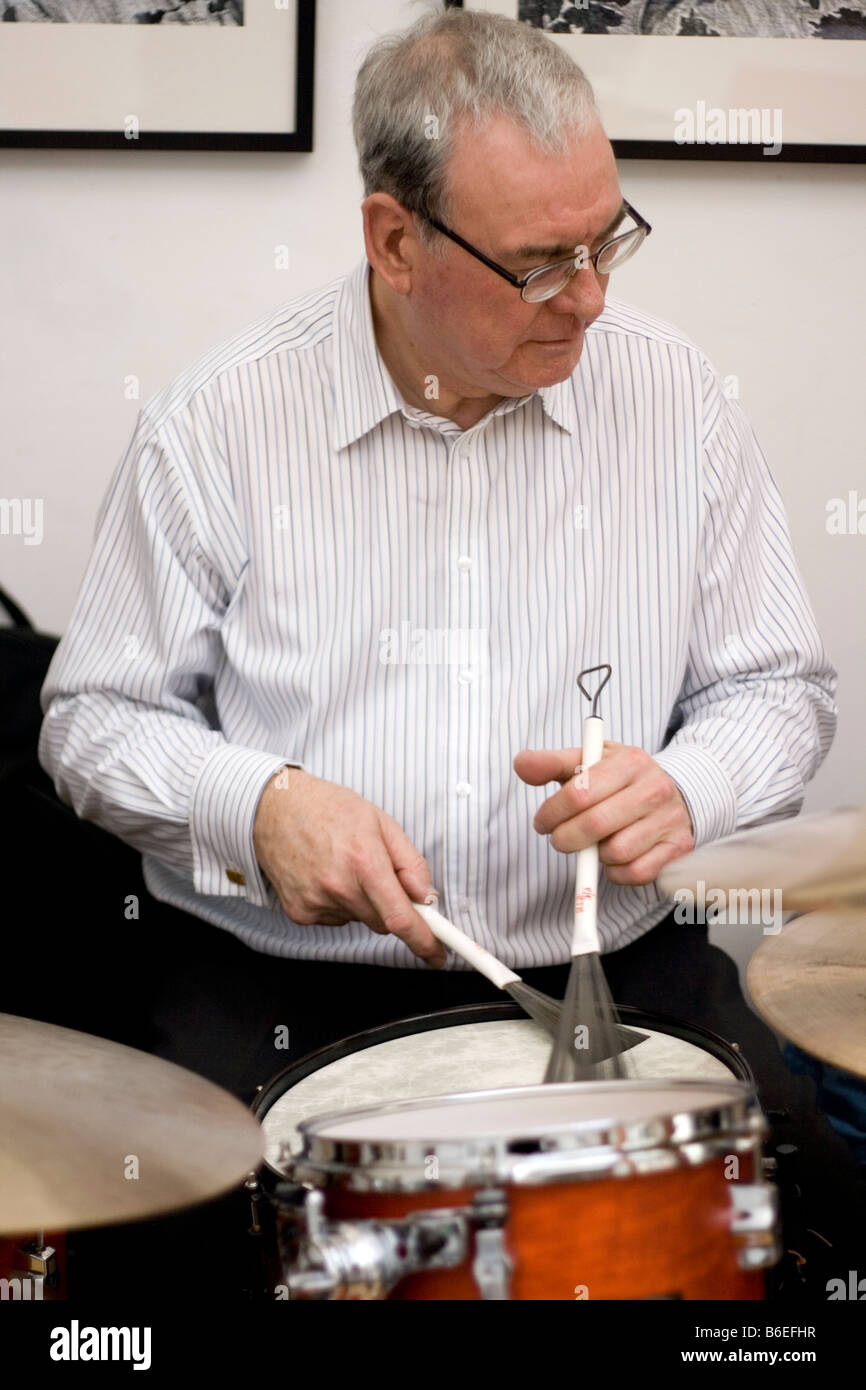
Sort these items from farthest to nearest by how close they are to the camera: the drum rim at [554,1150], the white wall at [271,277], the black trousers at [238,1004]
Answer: the white wall at [271,277] < the black trousers at [238,1004] < the drum rim at [554,1150]

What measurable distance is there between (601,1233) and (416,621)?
0.70m

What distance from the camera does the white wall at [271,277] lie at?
1700mm

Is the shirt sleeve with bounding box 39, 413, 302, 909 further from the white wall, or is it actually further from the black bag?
the white wall

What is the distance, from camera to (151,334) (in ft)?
5.75

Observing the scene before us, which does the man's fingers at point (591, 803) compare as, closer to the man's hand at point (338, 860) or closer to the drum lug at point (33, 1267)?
the man's hand at point (338, 860)

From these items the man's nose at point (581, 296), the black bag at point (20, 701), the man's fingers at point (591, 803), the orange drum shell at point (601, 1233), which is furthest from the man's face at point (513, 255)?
the orange drum shell at point (601, 1233)

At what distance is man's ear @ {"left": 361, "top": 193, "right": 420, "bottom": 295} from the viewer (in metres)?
1.24

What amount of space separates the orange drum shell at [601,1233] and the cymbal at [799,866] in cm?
21

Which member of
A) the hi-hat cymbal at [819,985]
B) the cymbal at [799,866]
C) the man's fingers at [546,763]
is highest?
the man's fingers at [546,763]

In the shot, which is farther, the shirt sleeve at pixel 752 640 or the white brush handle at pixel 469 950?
the shirt sleeve at pixel 752 640

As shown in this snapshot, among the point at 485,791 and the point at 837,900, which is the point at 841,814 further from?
the point at 485,791

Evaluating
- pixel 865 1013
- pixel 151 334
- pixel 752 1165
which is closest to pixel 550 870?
pixel 865 1013

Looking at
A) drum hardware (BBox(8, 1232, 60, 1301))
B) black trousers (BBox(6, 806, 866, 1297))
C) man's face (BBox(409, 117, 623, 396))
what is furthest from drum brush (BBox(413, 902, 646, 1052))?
man's face (BBox(409, 117, 623, 396))
